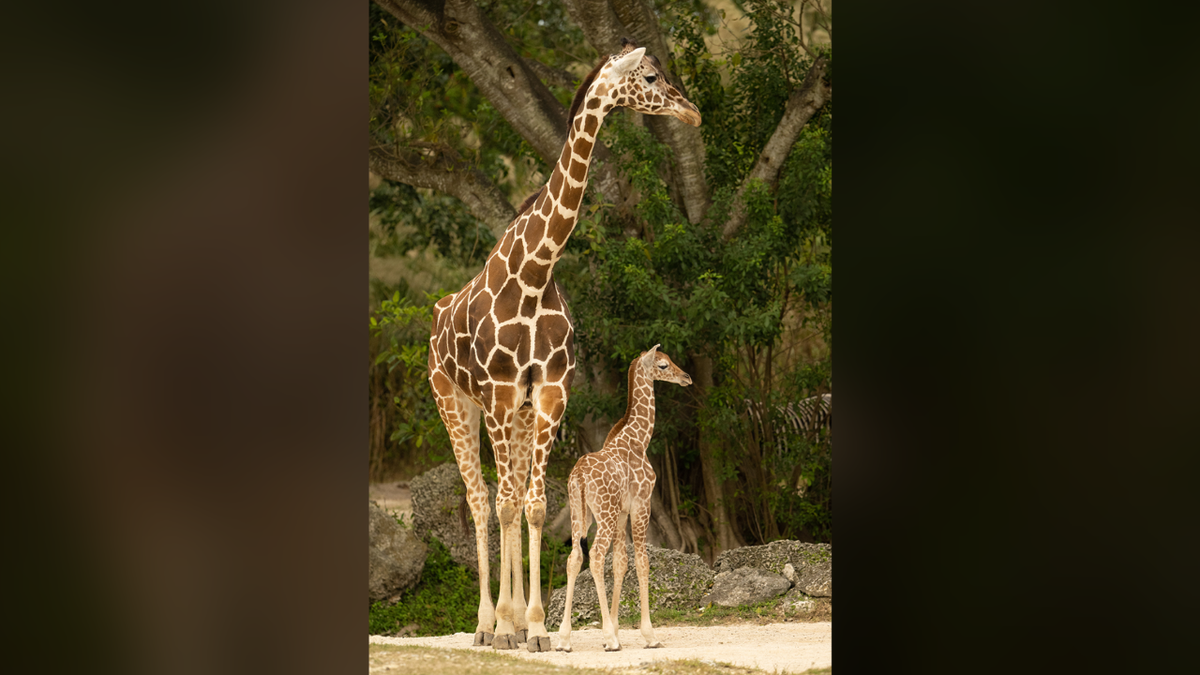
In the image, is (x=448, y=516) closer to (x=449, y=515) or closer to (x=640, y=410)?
(x=449, y=515)

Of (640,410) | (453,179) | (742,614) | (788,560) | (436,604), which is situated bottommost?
(436,604)

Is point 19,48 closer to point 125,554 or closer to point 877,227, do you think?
point 125,554

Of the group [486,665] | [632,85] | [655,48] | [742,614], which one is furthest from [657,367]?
[655,48]

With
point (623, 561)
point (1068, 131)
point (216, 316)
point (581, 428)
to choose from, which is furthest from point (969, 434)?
point (581, 428)

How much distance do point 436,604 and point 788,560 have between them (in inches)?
90.0

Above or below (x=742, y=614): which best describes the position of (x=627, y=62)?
above

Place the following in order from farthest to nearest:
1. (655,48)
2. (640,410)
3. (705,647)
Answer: (655,48), (640,410), (705,647)

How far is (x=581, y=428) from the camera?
6.10 metres

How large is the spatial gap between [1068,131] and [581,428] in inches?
190

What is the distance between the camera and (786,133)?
5.67 meters

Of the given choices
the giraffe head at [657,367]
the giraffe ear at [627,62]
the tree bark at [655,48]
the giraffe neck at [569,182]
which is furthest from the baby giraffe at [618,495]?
the tree bark at [655,48]

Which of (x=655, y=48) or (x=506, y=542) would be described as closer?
(x=506, y=542)

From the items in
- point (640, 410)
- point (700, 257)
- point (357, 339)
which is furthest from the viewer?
point (700, 257)

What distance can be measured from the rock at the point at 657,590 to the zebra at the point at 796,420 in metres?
1.07
